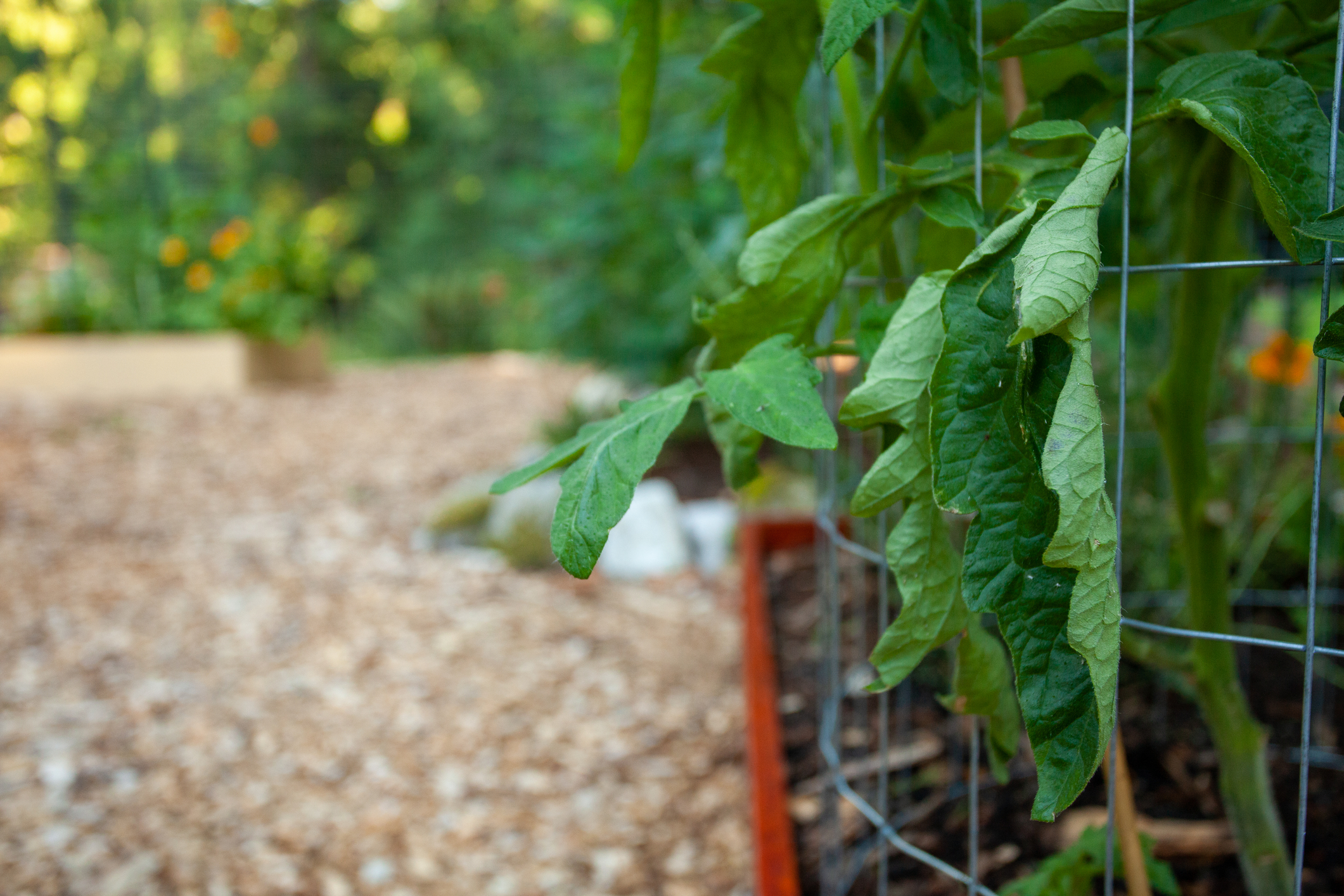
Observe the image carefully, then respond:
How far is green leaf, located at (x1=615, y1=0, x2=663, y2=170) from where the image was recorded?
76cm

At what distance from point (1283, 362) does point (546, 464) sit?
148 cm

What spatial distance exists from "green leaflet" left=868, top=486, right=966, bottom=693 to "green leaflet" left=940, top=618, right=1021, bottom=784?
0.08 feet

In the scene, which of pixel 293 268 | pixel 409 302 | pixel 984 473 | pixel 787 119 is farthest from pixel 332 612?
pixel 409 302

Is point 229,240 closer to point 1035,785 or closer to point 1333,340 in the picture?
point 1035,785

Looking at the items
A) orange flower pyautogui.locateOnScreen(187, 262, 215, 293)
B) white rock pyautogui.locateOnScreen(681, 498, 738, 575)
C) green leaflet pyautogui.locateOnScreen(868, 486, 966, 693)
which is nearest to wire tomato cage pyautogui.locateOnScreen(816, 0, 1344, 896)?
green leaflet pyautogui.locateOnScreen(868, 486, 966, 693)

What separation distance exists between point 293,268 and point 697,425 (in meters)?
3.03

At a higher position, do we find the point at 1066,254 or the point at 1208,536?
the point at 1066,254

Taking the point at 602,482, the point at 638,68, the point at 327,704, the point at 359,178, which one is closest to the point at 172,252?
the point at 327,704

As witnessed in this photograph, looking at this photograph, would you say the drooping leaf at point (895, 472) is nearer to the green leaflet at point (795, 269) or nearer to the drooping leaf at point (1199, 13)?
the green leaflet at point (795, 269)

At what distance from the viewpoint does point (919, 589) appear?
2.02ft

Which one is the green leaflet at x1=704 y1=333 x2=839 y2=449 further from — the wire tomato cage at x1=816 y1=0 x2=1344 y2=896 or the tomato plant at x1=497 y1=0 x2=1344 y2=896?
the wire tomato cage at x1=816 y1=0 x2=1344 y2=896

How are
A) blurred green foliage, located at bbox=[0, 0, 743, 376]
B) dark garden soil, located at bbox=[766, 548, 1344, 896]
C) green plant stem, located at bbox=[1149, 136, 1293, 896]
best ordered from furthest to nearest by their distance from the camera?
1. blurred green foliage, located at bbox=[0, 0, 743, 376]
2. dark garden soil, located at bbox=[766, 548, 1344, 896]
3. green plant stem, located at bbox=[1149, 136, 1293, 896]

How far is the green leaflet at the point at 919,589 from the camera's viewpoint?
61 centimetres

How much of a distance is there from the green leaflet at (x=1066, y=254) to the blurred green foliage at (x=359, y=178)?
584 mm
